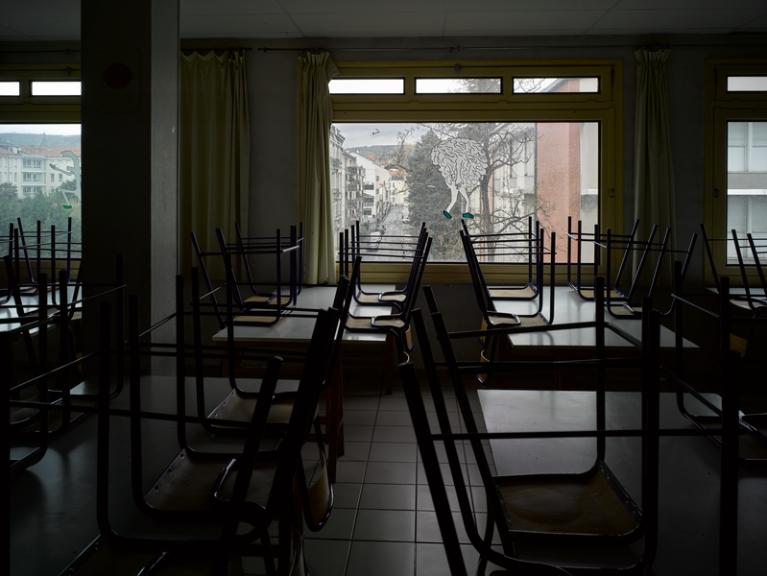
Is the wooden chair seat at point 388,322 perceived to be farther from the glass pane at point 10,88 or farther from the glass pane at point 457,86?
the glass pane at point 10,88

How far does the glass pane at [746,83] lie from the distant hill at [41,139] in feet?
16.2

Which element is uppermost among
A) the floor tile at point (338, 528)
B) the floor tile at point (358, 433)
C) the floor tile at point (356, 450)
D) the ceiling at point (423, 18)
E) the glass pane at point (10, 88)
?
the ceiling at point (423, 18)

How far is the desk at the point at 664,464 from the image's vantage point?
1.13 metres

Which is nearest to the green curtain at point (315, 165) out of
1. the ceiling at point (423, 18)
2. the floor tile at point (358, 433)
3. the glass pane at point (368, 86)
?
the glass pane at point (368, 86)

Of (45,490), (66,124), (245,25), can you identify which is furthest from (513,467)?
(66,124)

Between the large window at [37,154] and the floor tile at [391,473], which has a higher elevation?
the large window at [37,154]

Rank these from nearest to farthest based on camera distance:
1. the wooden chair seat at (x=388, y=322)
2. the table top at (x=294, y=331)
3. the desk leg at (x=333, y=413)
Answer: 1. the desk leg at (x=333, y=413)
2. the table top at (x=294, y=331)
3. the wooden chair seat at (x=388, y=322)

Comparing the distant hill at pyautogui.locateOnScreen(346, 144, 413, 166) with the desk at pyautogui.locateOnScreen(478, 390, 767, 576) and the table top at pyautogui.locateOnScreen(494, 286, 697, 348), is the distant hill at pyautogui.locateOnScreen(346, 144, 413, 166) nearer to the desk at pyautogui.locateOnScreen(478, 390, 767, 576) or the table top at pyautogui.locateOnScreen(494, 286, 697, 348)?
the table top at pyautogui.locateOnScreen(494, 286, 697, 348)

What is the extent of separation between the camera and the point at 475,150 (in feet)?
17.8

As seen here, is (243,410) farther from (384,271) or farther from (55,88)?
(55,88)

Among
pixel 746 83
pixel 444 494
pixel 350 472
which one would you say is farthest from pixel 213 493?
pixel 746 83

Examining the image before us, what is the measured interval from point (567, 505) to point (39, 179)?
18.5 ft

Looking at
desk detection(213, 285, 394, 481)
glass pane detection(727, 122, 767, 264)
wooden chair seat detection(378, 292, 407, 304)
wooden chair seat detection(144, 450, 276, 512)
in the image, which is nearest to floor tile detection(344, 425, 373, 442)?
desk detection(213, 285, 394, 481)

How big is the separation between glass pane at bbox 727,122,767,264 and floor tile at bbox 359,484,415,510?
347cm
